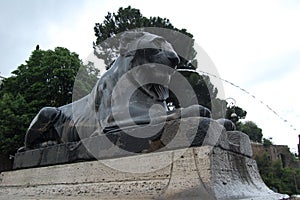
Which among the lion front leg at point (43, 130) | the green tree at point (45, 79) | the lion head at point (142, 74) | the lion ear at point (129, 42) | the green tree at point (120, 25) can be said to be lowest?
the lion front leg at point (43, 130)

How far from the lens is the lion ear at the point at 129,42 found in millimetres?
3418

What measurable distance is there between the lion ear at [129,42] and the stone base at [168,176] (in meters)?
1.25

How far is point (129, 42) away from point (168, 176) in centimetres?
169

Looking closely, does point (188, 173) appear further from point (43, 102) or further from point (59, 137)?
point (43, 102)

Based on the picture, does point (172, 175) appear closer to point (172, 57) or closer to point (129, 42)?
point (172, 57)

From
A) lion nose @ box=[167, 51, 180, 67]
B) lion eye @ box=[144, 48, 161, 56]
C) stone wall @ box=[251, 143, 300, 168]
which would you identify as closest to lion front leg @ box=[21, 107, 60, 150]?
lion eye @ box=[144, 48, 161, 56]

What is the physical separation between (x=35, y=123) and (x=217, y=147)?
2.79 meters

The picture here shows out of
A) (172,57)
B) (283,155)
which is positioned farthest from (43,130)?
(283,155)

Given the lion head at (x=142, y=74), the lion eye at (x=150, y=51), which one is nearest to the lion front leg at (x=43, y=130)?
the lion head at (x=142, y=74)

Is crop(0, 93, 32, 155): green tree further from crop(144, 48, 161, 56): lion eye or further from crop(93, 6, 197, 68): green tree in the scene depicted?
crop(144, 48, 161, 56): lion eye

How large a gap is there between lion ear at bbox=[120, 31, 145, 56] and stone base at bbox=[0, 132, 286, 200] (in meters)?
1.25

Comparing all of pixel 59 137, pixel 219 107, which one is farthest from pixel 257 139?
pixel 59 137

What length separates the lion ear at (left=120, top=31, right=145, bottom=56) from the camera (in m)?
3.42

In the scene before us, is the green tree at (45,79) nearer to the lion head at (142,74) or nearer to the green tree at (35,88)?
the green tree at (35,88)
